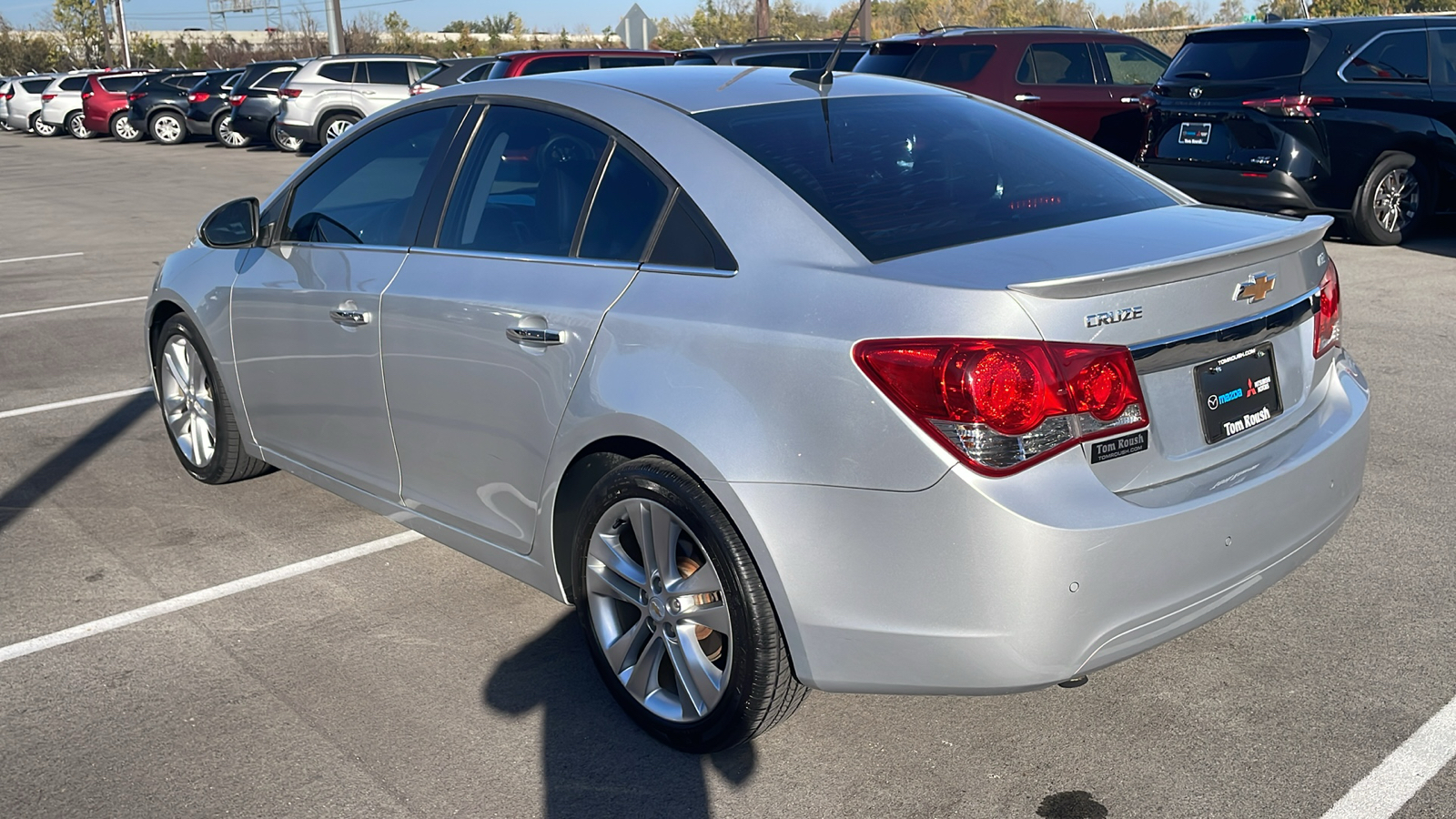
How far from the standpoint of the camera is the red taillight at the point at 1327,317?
10.7ft

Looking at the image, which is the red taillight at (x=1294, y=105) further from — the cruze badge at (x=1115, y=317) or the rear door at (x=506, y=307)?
the cruze badge at (x=1115, y=317)

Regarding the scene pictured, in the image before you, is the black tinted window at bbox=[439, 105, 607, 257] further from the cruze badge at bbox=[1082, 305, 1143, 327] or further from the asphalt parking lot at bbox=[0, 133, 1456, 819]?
the cruze badge at bbox=[1082, 305, 1143, 327]

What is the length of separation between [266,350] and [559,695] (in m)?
1.86

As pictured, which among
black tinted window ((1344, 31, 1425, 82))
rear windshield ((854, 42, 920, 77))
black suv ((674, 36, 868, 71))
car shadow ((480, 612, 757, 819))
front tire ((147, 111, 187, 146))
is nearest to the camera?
car shadow ((480, 612, 757, 819))

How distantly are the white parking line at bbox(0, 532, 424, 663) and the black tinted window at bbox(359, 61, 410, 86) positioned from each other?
22147mm

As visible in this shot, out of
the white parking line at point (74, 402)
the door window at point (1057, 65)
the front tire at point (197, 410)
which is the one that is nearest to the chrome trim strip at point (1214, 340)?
the front tire at point (197, 410)

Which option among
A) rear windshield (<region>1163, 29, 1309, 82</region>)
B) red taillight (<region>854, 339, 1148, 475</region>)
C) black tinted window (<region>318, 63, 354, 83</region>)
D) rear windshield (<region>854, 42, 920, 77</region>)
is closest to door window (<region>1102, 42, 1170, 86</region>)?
rear windshield (<region>854, 42, 920, 77</region>)

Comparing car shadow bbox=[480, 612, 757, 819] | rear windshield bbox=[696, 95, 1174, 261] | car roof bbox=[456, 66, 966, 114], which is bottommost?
car shadow bbox=[480, 612, 757, 819]

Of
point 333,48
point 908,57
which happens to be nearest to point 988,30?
point 908,57

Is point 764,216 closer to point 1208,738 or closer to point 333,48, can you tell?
point 1208,738

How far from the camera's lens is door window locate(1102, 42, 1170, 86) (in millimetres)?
13523

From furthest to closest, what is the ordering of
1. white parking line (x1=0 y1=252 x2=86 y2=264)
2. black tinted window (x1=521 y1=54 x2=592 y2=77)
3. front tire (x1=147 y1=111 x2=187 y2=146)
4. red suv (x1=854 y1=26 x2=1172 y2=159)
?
front tire (x1=147 y1=111 x2=187 y2=146)
black tinted window (x1=521 y1=54 x2=592 y2=77)
red suv (x1=854 y1=26 x2=1172 y2=159)
white parking line (x1=0 y1=252 x2=86 y2=264)

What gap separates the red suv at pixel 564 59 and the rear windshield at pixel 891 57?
4844 millimetres

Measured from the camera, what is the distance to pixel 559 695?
346 cm
